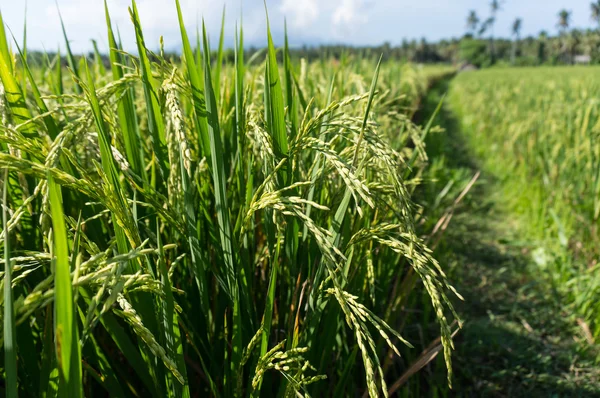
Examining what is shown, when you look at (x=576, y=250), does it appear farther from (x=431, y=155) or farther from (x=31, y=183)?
(x=31, y=183)

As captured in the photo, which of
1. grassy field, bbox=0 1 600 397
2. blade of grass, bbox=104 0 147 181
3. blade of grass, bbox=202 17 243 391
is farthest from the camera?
blade of grass, bbox=104 0 147 181

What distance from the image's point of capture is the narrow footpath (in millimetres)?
2000

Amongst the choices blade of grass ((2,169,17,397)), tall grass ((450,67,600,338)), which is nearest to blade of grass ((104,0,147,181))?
blade of grass ((2,169,17,397))

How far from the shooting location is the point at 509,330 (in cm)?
245

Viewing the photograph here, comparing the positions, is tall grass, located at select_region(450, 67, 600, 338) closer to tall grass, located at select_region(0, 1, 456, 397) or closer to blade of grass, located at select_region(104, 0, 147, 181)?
tall grass, located at select_region(0, 1, 456, 397)

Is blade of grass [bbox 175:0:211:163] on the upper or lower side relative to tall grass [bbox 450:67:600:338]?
upper

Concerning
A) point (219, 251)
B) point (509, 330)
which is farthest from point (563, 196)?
point (219, 251)

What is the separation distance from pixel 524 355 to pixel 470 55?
90805mm

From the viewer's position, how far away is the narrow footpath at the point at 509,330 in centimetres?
200

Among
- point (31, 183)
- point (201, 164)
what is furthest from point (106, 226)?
point (201, 164)

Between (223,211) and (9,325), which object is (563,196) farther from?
(9,325)

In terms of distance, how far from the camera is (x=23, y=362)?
902 mm

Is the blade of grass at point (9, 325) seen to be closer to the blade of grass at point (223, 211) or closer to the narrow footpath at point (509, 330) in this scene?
the blade of grass at point (223, 211)

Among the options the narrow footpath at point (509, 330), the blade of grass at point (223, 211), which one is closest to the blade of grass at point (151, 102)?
the blade of grass at point (223, 211)
